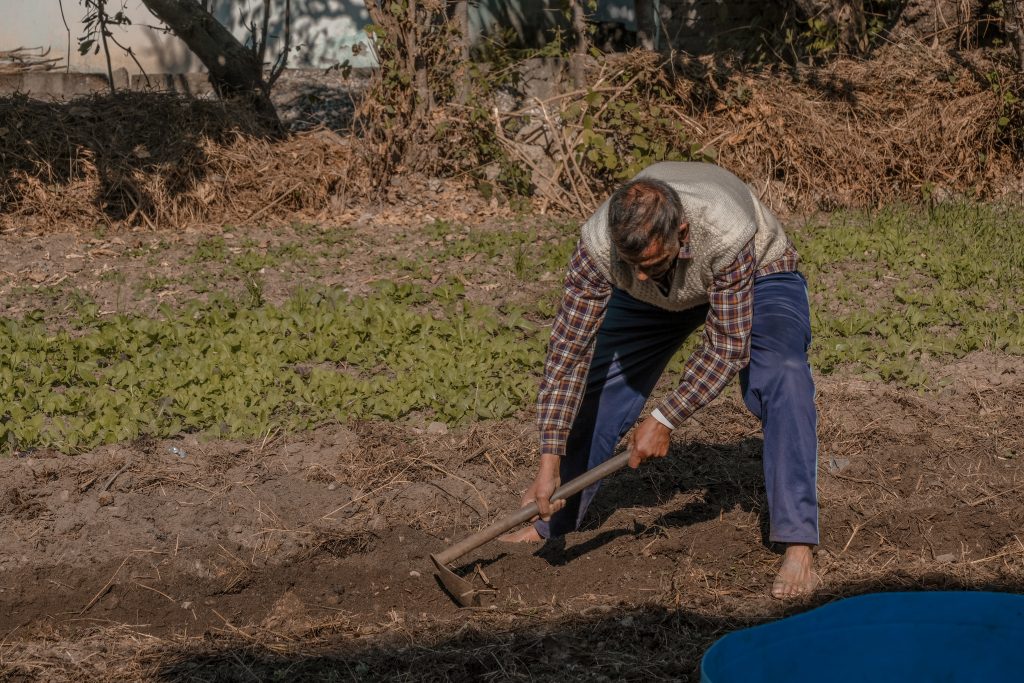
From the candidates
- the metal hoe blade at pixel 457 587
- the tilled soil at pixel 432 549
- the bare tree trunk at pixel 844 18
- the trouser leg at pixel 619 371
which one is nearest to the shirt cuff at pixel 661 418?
the trouser leg at pixel 619 371

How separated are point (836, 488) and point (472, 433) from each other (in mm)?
1671

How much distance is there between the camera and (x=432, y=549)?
4605 mm

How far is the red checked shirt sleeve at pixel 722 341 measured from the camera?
3.61m

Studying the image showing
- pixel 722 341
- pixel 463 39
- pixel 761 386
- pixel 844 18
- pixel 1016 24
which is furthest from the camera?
pixel 844 18

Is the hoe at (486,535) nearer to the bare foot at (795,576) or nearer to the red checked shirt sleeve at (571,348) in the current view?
the red checked shirt sleeve at (571,348)

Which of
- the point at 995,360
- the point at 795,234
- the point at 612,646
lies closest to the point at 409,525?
the point at 612,646

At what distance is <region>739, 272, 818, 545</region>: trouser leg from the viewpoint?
377 centimetres

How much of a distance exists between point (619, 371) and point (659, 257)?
2.69 feet

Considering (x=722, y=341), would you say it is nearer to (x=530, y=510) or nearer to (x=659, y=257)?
(x=659, y=257)

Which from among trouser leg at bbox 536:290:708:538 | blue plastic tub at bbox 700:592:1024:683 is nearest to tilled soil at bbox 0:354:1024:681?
trouser leg at bbox 536:290:708:538

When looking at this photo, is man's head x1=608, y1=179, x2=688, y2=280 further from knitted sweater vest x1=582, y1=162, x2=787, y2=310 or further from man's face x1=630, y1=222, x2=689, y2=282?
knitted sweater vest x1=582, y1=162, x2=787, y2=310

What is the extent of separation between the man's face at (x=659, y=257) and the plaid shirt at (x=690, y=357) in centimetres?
7

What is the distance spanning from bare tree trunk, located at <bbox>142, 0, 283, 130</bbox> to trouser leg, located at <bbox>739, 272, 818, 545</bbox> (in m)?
6.58

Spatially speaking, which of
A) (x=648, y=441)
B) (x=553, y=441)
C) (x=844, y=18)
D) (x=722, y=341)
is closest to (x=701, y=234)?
(x=722, y=341)
